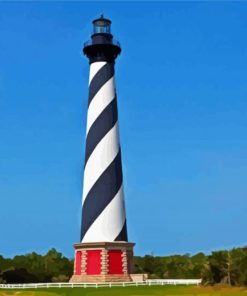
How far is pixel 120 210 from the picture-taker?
49906 mm

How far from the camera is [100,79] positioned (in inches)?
2048

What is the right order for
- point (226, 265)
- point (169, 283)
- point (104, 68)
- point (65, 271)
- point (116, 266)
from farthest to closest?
1. point (65, 271)
2. point (104, 68)
3. point (116, 266)
4. point (169, 283)
5. point (226, 265)

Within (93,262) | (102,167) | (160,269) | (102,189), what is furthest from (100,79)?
(160,269)

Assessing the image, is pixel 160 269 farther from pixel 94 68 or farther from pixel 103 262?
pixel 94 68

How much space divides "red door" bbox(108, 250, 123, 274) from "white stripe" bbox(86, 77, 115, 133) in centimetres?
1108

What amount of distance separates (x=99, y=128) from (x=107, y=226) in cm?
847

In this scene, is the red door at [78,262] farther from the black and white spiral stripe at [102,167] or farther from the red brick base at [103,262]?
the black and white spiral stripe at [102,167]

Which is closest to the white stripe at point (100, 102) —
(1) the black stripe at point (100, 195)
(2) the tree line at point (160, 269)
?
(1) the black stripe at point (100, 195)

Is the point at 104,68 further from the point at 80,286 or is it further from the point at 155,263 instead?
the point at 155,263

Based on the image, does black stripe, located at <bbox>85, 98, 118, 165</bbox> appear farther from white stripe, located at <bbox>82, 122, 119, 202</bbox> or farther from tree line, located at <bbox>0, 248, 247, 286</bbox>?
tree line, located at <bbox>0, 248, 247, 286</bbox>

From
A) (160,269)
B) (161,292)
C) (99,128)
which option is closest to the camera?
(161,292)

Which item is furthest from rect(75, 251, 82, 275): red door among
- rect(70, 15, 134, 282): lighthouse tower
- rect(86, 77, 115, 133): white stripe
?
rect(86, 77, 115, 133): white stripe

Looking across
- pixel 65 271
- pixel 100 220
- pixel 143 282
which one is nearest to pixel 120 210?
pixel 100 220

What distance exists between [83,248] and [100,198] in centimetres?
439
